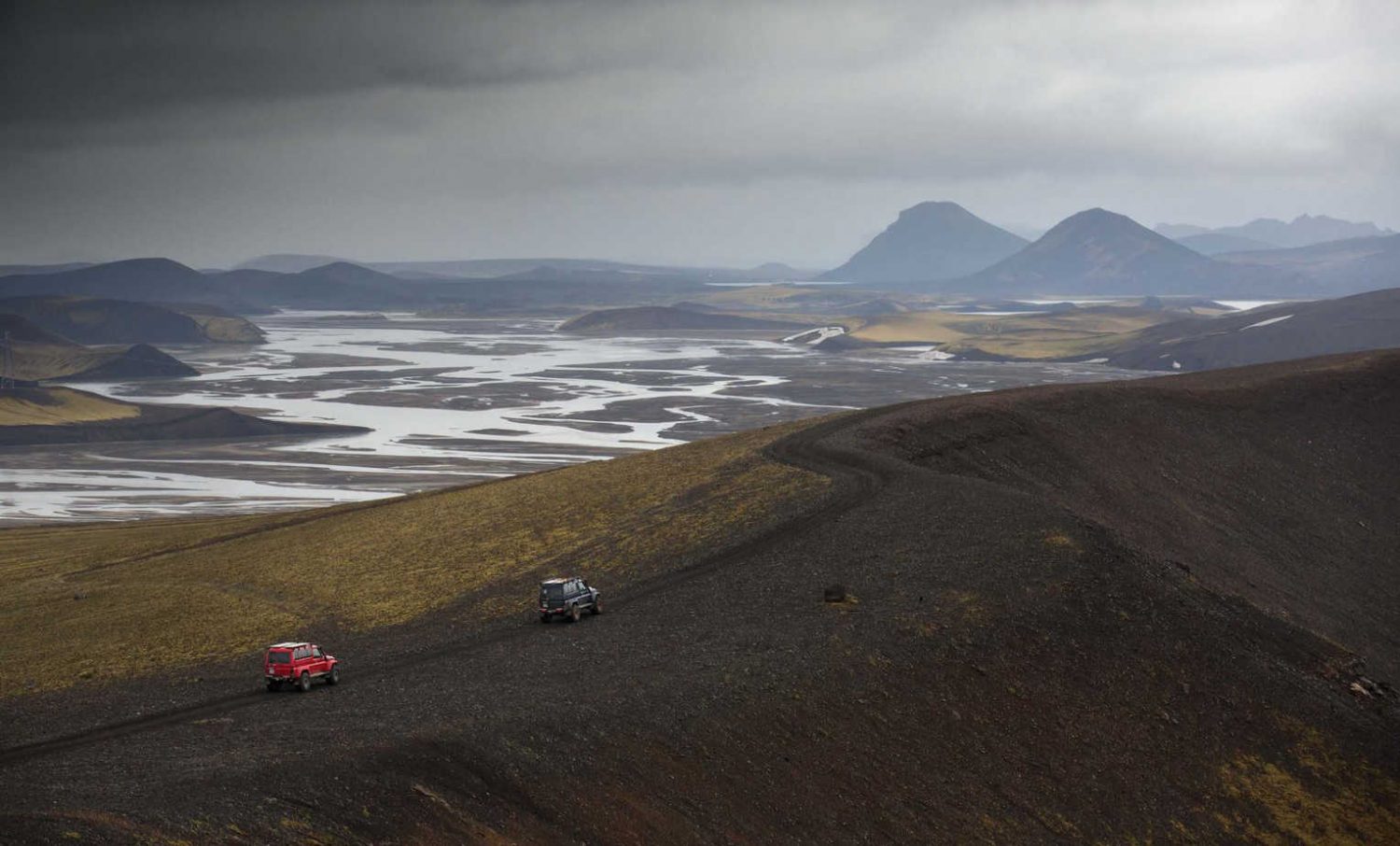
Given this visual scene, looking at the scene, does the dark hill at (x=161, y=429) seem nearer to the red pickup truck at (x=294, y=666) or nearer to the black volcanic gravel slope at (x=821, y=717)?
the black volcanic gravel slope at (x=821, y=717)

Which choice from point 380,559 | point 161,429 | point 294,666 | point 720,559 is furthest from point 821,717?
point 161,429

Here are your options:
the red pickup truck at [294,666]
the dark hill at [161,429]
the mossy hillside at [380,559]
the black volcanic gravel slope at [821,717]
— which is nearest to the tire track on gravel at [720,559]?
the black volcanic gravel slope at [821,717]

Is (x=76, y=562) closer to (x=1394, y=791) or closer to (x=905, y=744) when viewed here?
(x=905, y=744)

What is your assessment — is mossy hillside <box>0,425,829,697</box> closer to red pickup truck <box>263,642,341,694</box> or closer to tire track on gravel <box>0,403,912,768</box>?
tire track on gravel <box>0,403,912,768</box>

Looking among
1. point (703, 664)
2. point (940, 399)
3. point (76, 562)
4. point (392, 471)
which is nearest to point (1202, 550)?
point (940, 399)

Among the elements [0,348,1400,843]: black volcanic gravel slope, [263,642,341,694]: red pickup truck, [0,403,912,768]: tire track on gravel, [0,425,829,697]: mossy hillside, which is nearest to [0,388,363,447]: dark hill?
[0,425,829,697]: mossy hillside

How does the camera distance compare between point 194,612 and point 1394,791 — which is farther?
point 194,612
